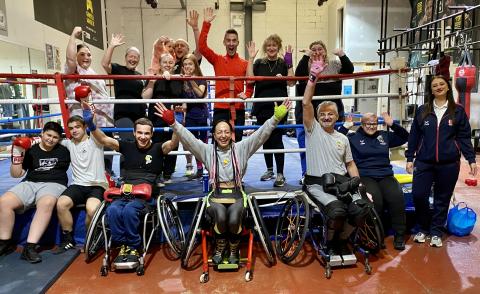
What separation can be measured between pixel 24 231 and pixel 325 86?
A: 2650mm

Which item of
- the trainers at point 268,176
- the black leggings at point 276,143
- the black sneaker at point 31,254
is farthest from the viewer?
the trainers at point 268,176

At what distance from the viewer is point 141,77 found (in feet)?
9.12

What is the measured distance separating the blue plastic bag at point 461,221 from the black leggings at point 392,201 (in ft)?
1.65

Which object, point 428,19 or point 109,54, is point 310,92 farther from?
point 428,19

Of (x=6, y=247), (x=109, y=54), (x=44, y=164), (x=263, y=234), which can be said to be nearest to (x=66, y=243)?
(x=6, y=247)

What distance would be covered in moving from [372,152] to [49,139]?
2396 millimetres

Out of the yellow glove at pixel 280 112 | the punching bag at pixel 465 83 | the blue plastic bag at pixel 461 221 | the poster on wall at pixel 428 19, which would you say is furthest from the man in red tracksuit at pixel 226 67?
the poster on wall at pixel 428 19

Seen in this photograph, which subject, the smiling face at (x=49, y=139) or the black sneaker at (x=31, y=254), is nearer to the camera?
the black sneaker at (x=31, y=254)

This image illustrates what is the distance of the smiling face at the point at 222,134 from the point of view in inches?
101

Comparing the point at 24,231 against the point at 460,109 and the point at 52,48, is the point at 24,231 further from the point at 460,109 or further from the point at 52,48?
the point at 52,48

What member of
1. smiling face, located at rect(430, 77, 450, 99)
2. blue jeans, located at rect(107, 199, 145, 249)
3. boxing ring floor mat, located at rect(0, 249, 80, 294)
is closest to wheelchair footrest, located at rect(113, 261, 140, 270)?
blue jeans, located at rect(107, 199, 145, 249)

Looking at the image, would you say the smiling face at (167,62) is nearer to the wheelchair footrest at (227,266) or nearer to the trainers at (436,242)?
the wheelchair footrest at (227,266)

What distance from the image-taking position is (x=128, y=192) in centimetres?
248

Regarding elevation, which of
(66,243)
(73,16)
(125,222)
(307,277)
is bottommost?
(307,277)
